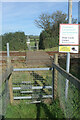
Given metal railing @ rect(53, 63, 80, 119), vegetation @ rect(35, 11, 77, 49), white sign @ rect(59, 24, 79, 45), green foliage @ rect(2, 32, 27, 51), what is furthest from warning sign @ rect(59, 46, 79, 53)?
green foliage @ rect(2, 32, 27, 51)

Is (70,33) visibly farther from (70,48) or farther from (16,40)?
(16,40)

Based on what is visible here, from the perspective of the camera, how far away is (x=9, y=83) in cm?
320

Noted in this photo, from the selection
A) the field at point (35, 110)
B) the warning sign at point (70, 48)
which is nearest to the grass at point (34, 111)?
the field at point (35, 110)

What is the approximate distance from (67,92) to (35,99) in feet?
3.77

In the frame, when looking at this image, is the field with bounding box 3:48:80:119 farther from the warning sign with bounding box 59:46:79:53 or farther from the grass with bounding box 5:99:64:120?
the warning sign with bounding box 59:46:79:53

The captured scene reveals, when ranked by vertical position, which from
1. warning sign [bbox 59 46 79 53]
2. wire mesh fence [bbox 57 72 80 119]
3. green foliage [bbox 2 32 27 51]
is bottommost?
wire mesh fence [bbox 57 72 80 119]

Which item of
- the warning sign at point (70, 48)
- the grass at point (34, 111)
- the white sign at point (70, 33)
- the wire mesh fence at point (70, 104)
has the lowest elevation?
the grass at point (34, 111)

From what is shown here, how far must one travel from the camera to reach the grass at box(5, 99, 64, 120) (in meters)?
2.80

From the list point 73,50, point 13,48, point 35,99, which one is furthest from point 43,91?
point 13,48

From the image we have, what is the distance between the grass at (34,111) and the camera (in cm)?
280

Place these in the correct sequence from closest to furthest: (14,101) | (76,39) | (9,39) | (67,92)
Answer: (76,39)
(67,92)
(14,101)
(9,39)

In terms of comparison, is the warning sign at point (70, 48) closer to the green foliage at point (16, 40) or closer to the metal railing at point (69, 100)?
the metal railing at point (69, 100)

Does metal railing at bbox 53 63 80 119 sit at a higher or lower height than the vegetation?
lower

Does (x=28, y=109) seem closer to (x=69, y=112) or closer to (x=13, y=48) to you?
(x=69, y=112)
